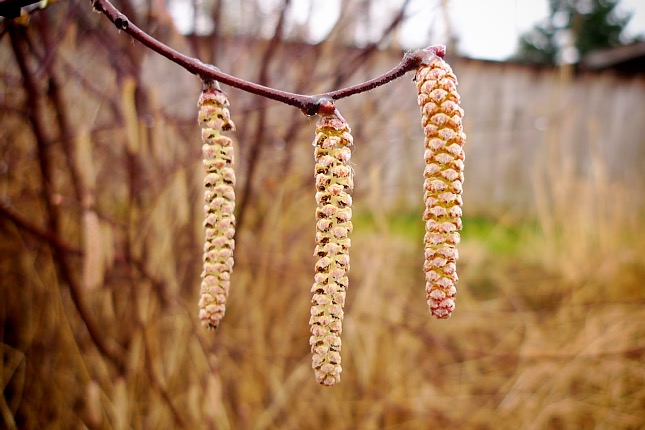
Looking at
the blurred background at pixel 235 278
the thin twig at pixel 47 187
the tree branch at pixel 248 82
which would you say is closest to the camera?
the tree branch at pixel 248 82

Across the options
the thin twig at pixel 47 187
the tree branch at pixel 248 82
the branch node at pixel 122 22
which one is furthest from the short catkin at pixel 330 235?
the thin twig at pixel 47 187

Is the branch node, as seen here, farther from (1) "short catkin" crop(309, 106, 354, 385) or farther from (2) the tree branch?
(1) "short catkin" crop(309, 106, 354, 385)

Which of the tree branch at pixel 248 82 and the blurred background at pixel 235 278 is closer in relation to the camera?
the tree branch at pixel 248 82

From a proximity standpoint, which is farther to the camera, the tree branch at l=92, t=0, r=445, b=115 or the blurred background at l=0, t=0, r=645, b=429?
the blurred background at l=0, t=0, r=645, b=429

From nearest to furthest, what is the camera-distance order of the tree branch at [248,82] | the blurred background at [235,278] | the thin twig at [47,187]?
1. the tree branch at [248,82]
2. the thin twig at [47,187]
3. the blurred background at [235,278]

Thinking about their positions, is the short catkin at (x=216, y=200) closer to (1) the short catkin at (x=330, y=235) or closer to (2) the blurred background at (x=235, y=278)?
(1) the short catkin at (x=330, y=235)

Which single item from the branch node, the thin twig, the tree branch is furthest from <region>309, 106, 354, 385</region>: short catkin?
the thin twig

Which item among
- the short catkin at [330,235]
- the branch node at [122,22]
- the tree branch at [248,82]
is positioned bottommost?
the short catkin at [330,235]
